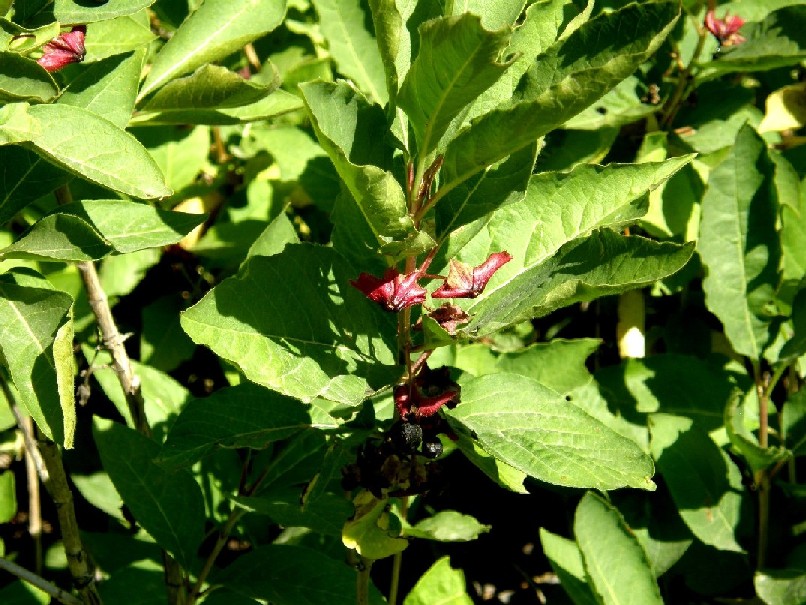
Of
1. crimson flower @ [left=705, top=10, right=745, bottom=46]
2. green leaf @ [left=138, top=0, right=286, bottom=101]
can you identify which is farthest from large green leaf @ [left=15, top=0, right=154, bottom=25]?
crimson flower @ [left=705, top=10, right=745, bottom=46]

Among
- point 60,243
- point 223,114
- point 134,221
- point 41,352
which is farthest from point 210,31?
point 41,352

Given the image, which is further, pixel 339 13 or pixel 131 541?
pixel 131 541

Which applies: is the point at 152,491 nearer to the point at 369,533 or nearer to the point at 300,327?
the point at 369,533

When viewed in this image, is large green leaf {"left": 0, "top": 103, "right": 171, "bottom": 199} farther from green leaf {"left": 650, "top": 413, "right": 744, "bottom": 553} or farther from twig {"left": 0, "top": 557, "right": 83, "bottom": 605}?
green leaf {"left": 650, "top": 413, "right": 744, "bottom": 553}

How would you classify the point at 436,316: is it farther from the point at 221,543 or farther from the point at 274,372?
the point at 221,543

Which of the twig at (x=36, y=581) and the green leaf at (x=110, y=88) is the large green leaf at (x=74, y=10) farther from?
the twig at (x=36, y=581)

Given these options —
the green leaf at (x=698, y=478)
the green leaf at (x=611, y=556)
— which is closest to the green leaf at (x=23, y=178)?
the green leaf at (x=611, y=556)

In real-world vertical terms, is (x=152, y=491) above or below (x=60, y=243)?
below

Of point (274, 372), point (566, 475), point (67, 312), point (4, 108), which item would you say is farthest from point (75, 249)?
point (566, 475)
